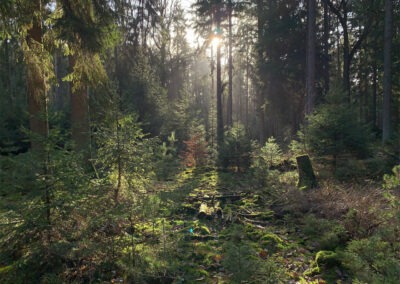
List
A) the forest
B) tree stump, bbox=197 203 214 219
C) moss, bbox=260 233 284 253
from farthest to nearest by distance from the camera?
1. tree stump, bbox=197 203 214 219
2. moss, bbox=260 233 284 253
3. the forest

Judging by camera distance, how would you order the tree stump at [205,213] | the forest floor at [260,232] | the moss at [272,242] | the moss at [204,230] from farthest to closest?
the tree stump at [205,213] → the moss at [204,230] → the moss at [272,242] → the forest floor at [260,232]

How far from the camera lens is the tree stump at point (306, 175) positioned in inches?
Answer: 346

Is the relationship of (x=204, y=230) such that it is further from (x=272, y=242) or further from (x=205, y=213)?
(x=272, y=242)

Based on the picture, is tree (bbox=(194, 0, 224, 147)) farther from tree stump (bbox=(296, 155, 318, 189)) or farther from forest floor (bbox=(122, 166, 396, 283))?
forest floor (bbox=(122, 166, 396, 283))

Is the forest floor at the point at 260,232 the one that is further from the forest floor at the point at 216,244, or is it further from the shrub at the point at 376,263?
the shrub at the point at 376,263

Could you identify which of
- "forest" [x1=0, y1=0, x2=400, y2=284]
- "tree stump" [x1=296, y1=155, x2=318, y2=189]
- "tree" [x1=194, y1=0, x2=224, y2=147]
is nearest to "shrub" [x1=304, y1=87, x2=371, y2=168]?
"forest" [x1=0, y1=0, x2=400, y2=284]

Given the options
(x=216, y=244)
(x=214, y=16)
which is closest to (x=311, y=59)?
(x=214, y=16)

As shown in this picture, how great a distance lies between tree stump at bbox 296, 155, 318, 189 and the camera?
8794 millimetres

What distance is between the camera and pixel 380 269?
352 centimetres

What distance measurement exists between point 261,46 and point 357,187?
14422 mm

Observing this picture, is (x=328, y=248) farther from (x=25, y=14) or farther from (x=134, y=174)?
(x=25, y=14)

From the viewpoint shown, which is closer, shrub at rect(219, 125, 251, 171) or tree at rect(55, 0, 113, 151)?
tree at rect(55, 0, 113, 151)

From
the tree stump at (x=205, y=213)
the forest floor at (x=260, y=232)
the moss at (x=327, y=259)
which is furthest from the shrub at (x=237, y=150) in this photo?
the moss at (x=327, y=259)

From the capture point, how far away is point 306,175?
9031 mm
